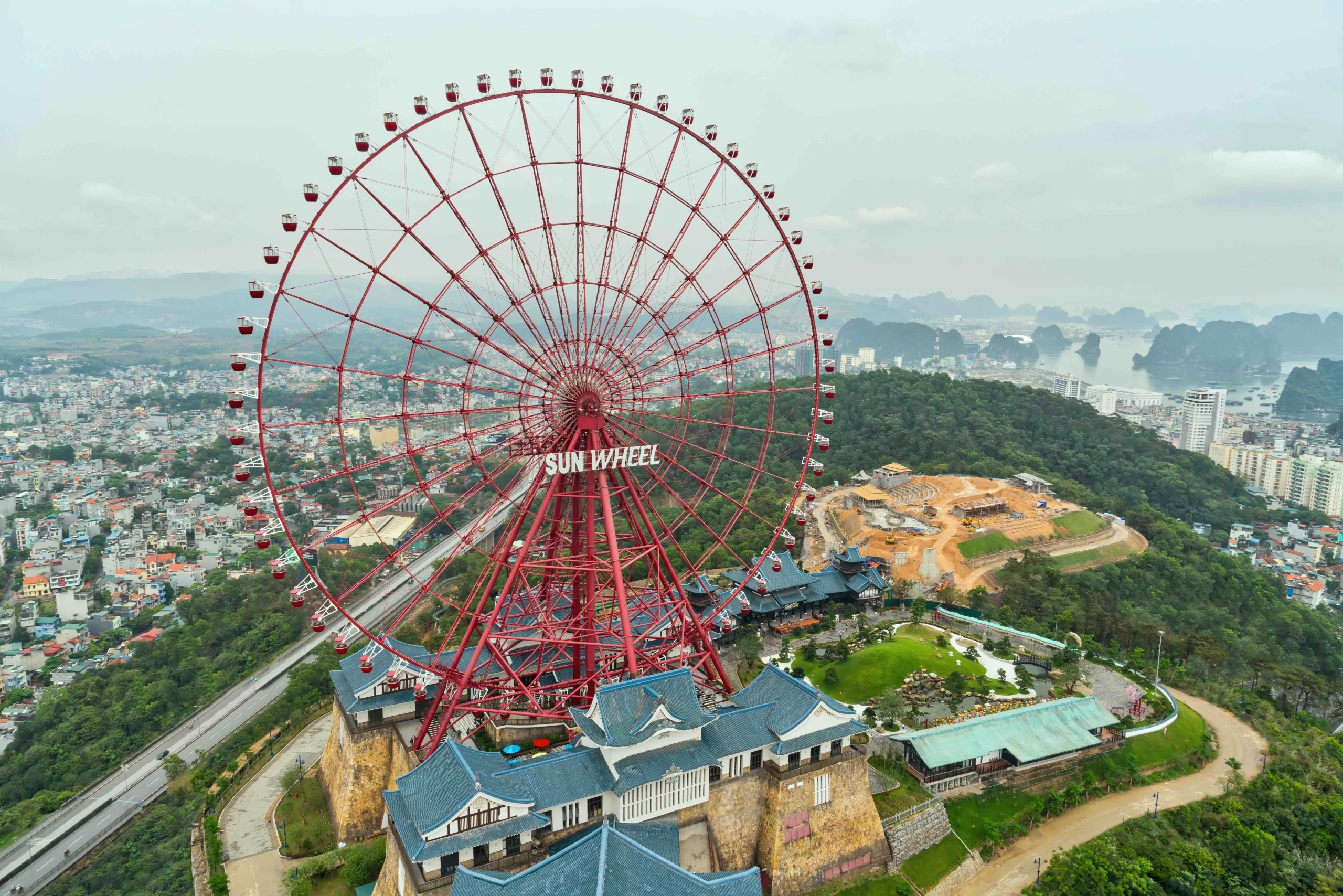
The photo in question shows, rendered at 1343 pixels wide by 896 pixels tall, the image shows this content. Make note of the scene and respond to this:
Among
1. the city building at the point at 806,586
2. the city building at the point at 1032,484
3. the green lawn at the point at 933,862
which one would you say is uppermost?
the city building at the point at 1032,484

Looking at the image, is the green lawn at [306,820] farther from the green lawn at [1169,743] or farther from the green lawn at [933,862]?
the green lawn at [1169,743]

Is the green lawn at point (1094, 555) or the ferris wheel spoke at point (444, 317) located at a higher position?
the ferris wheel spoke at point (444, 317)

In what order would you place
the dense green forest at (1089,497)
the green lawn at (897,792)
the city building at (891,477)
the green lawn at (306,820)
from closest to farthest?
the green lawn at (306,820) → the green lawn at (897,792) → the dense green forest at (1089,497) → the city building at (891,477)

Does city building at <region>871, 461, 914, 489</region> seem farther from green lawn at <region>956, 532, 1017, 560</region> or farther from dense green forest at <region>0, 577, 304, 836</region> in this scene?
dense green forest at <region>0, 577, 304, 836</region>

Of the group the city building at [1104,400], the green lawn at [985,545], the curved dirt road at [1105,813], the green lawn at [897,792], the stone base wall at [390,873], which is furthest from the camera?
the city building at [1104,400]

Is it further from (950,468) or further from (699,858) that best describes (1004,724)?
(950,468)

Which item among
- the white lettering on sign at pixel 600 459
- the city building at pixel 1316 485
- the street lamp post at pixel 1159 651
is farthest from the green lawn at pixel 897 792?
the city building at pixel 1316 485

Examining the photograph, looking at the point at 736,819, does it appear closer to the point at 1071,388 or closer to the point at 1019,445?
the point at 1019,445
